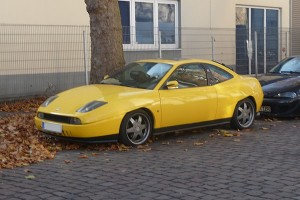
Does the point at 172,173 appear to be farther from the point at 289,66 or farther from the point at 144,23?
the point at 144,23

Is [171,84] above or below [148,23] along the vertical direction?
below

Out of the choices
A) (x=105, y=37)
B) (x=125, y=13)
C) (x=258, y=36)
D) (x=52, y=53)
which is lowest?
(x=52, y=53)

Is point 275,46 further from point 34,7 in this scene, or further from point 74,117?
point 74,117

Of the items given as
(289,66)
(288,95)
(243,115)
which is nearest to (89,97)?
(243,115)

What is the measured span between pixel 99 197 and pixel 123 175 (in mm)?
911

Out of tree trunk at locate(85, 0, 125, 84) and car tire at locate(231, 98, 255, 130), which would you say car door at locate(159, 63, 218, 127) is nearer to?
car tire at locate(231, 98, 255, 130)

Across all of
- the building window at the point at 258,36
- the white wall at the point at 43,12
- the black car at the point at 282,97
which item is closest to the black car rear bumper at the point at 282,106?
the black car at the point at 282,97

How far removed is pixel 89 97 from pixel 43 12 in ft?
23.1

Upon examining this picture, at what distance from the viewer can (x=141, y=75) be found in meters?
8.68

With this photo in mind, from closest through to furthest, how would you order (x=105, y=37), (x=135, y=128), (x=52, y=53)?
(x=135, y=128) → (x=105, y=37) → (x=52, y=53)

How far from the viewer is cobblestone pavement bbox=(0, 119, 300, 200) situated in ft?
17.6

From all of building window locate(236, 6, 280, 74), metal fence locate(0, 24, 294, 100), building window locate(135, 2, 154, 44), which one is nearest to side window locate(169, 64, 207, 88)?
metal fence locate(0, 24, 294, 100)

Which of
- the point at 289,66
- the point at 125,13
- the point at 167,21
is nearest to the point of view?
the point at 289,66

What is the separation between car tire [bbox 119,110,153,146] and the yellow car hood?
0.82ft
